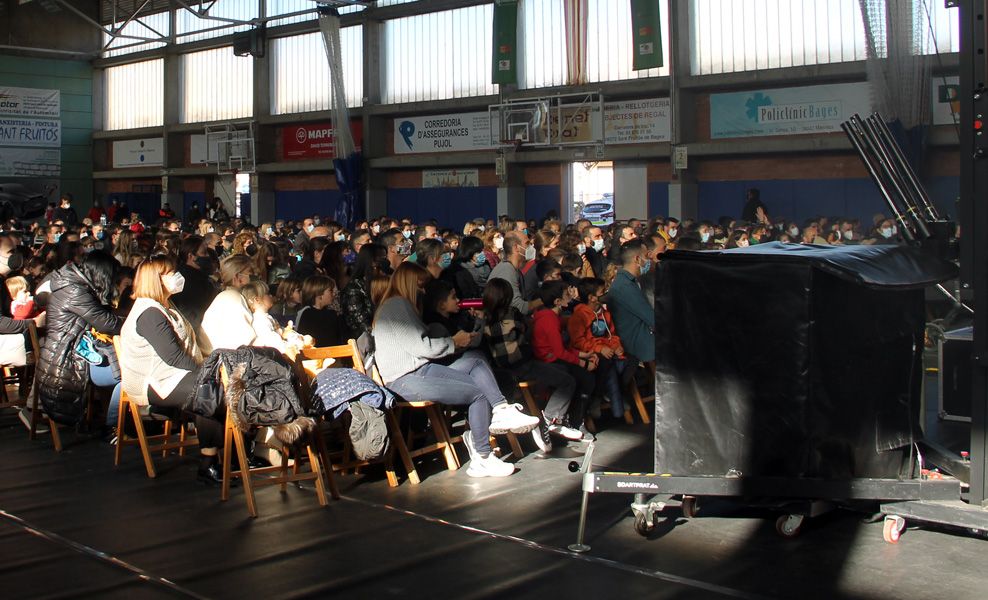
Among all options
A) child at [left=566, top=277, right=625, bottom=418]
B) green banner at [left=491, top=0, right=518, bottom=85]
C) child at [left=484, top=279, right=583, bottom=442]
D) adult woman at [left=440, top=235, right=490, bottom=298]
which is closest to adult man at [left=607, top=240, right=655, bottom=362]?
child at [left=566, top=277, right=625, bottom=418]

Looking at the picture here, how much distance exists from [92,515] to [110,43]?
2773cm

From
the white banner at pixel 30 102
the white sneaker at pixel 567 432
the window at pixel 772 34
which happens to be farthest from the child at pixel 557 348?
the white banner at pixel 30 102

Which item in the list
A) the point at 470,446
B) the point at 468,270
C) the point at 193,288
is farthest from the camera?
the point at 468,270

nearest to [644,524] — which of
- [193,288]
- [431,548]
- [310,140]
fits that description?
[431,548]

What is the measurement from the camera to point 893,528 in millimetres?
4926

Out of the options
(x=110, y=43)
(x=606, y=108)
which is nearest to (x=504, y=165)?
(x=606, y=108)

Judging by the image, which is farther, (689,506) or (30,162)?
(30,162)

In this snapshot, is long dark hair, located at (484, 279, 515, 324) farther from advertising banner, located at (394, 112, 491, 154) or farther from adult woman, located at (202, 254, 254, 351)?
advertising banner, located at (394, 112, 491, 154)

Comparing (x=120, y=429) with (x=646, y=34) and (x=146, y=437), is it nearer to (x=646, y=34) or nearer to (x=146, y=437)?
(x=146, y=437)

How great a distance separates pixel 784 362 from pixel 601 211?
1853 cm

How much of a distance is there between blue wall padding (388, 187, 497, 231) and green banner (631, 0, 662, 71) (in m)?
5.00

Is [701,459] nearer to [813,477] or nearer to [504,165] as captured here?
[813,477]

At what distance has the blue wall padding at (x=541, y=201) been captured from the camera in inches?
922

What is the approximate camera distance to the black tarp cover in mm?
4754
